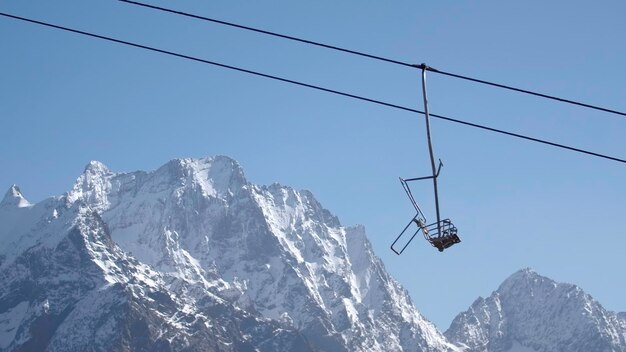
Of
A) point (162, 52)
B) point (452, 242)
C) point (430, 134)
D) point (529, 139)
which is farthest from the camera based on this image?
point (162, 52)

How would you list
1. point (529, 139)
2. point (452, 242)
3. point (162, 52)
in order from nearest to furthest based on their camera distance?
point (452, 242) < point (529, 139) < point (162, 52)

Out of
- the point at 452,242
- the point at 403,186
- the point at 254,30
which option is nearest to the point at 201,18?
the point at 254,30

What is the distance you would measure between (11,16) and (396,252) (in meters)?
9.34

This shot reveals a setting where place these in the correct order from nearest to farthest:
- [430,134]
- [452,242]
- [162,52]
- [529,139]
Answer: [430,134], [452,242], [529,139], [162,52]

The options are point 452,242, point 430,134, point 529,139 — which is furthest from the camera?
point 529,139

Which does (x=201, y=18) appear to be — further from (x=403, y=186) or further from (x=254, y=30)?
(x=403, y=186)

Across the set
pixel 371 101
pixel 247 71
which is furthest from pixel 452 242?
pixel 247 71

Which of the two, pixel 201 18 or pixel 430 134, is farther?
pixel 201 18

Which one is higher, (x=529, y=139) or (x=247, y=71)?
(x=529, y=139)

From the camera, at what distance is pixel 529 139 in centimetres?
2061

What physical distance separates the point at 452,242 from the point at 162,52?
721 cm

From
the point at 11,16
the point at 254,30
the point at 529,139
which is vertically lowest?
the point at 11,16

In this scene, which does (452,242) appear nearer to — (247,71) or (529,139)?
(529,139)

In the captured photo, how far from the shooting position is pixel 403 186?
64.3ft
